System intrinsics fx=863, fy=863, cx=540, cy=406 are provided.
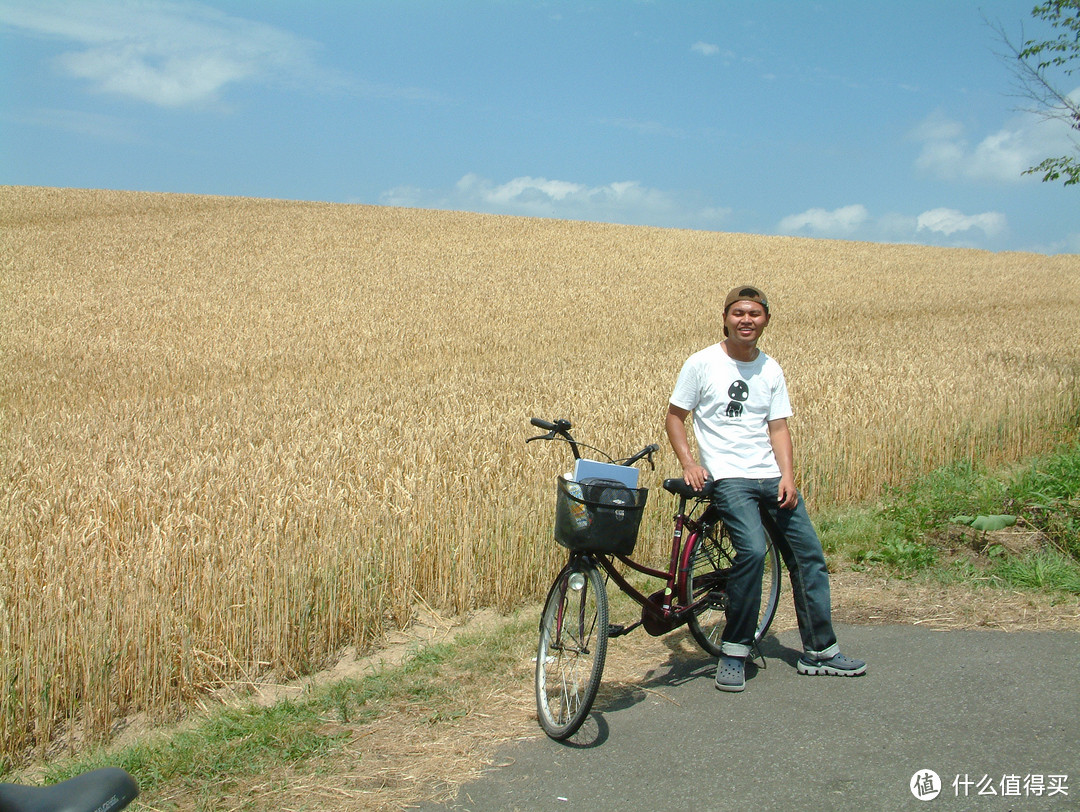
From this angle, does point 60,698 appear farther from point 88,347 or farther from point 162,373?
point 88,347

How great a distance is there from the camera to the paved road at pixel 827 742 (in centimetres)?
336

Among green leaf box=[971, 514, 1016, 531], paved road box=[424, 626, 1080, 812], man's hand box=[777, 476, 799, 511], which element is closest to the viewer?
paved road box=[424, 626, 1080, 812]

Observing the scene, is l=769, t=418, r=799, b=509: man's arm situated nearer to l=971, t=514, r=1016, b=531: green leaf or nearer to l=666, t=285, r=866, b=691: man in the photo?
l=666, t=285, r=866, b=691: man

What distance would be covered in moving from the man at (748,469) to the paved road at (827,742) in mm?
226

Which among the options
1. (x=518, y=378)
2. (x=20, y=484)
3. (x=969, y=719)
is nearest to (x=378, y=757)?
(x=969, y=719)

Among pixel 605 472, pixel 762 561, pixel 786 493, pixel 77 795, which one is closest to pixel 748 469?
pixel 786 493

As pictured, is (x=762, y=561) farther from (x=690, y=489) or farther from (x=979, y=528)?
(x=979, y=528)

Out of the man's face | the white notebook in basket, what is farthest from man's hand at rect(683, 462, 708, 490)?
the man's face

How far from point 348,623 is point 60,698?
5.36 ft

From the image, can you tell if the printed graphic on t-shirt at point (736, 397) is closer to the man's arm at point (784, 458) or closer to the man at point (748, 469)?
the man at point (748, 469)

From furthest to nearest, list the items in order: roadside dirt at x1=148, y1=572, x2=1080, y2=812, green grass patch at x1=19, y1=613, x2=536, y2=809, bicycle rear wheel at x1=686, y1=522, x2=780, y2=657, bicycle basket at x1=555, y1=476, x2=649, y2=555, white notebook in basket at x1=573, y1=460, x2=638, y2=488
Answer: bicycle rear wheel at x1=686, y1=522, x2=780, y2=657 < white notebook in basket at x1=573, y1=460, x2=638, y2=488 < bicycle basket at x1=555, y1=476, x2=649, y2=555 < green grass patch at x1=19, y1=613, x2=536, y2=809 < roadside dirt at x1=148, y1=572, x2=1080, y2=812

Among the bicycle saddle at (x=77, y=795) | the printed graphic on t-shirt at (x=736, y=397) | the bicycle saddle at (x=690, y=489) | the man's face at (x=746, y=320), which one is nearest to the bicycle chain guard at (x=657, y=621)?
the bicycle saddle at (x=690, y=489)

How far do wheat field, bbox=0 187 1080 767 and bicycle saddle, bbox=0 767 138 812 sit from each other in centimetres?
297

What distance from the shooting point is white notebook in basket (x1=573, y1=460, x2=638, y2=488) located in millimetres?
A: 4043
